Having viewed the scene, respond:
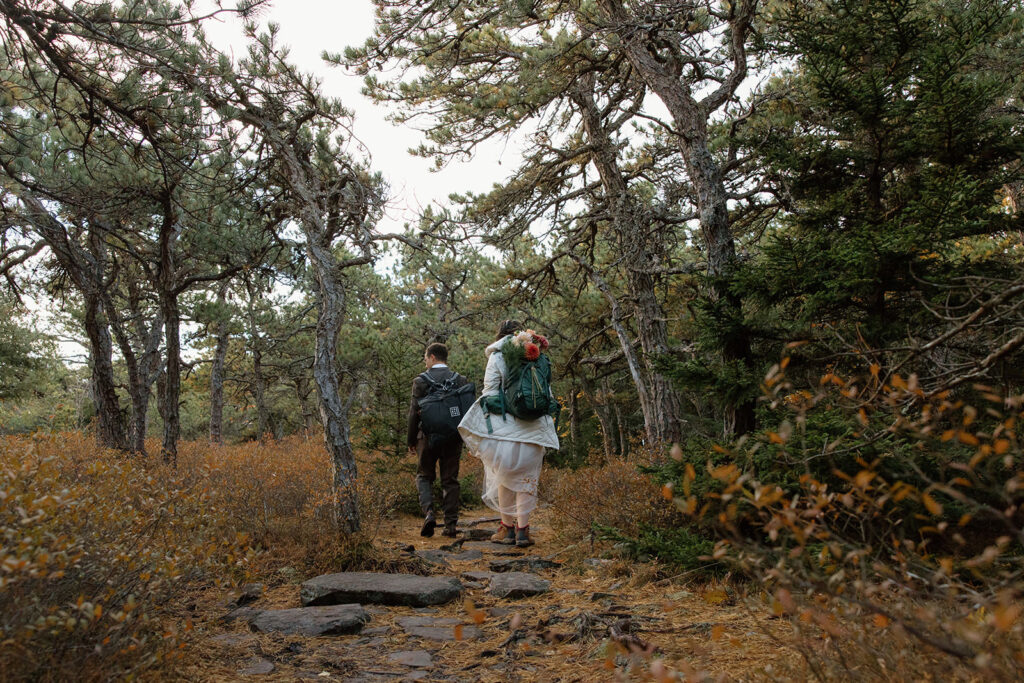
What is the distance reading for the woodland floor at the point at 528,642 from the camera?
297 centimetres

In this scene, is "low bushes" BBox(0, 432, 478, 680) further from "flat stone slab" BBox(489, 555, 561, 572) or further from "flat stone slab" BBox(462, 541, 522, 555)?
"flat stone slab" BBox(462, 541, 522, 555)

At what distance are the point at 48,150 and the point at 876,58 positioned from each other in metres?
9.22

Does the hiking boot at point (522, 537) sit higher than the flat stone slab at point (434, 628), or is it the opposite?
the flat stone slab at point (434, 628)

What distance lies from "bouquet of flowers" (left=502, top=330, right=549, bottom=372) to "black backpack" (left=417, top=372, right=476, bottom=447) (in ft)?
2.72

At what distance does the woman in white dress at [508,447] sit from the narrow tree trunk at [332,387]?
1.43 m

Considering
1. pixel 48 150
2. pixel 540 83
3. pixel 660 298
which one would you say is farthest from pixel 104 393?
pixel 660 298

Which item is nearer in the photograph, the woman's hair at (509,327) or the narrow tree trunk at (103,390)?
the woman's hair at (509,327)

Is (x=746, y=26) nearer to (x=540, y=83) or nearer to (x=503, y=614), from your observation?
(x=540, y=83)

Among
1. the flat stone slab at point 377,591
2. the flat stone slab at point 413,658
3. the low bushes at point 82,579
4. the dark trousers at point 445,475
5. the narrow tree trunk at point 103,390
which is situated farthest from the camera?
the narrow tree trunk at point 103,390

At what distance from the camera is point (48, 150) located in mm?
7770

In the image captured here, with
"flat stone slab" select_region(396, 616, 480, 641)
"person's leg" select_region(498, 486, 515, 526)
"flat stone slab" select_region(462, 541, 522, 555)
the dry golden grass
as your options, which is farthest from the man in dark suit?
"flat stone slab" select_region(396, 616, 480, 641)

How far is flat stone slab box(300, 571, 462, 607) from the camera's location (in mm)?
4328

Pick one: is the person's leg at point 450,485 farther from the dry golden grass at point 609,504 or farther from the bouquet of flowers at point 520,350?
the bouquet of flowers at point 520,350

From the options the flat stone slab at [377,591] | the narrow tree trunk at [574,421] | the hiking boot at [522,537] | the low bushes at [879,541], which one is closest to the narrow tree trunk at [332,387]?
the flat stone slab at [377,591]
